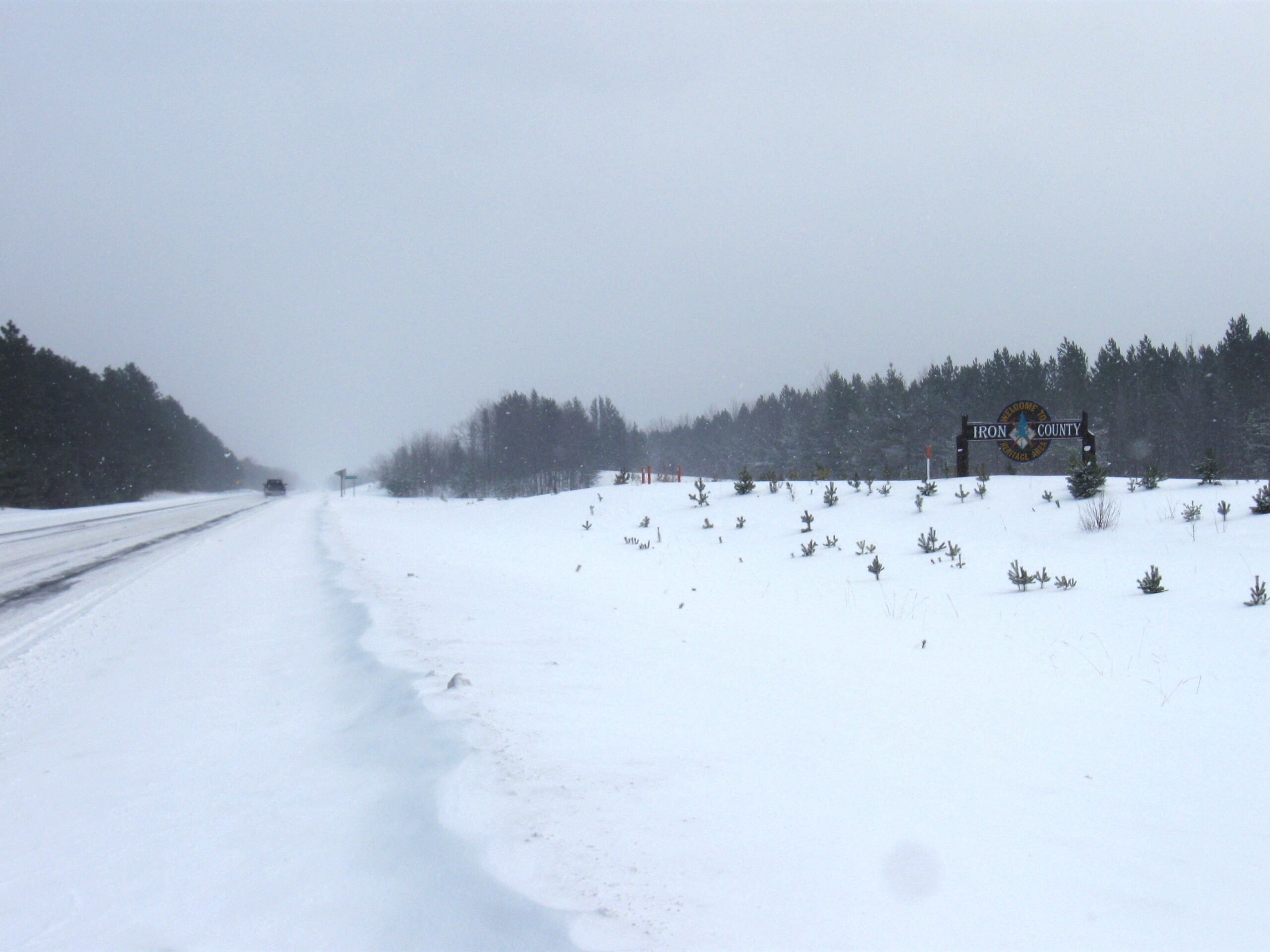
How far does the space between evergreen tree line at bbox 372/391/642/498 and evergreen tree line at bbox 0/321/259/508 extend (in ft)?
70.6

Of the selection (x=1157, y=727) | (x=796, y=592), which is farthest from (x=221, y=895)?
(x=796, y=592)

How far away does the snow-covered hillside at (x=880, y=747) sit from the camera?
212cm

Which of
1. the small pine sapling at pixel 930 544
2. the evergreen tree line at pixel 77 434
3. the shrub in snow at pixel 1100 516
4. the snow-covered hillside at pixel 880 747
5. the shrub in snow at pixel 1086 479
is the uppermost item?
the evergreen tree line at pixel 77 434

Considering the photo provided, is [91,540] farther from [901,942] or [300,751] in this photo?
[901,942]

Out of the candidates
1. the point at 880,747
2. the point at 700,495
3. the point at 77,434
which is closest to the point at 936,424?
the point at 700,495

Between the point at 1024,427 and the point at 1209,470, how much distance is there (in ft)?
10.1

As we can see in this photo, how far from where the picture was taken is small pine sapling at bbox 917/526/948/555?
10172mm

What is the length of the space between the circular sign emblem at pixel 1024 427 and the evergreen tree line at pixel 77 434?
42.7m

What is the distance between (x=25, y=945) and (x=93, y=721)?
243 centimetres

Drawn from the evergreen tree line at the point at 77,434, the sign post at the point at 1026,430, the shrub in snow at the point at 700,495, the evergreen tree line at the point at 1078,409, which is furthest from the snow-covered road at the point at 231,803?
the evergreen tree line at the point at 77,434

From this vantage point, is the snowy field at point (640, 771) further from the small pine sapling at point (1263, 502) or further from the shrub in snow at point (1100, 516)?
the shrub in snow at point (1100, 516)

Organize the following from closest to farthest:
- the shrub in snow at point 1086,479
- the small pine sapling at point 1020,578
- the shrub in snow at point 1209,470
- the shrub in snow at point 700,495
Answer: the small pine sapling at point 1020,578, the shrub in snow at point 1209,470, the shrub in snow at point 1086,479, the shrub in snow at point 700,495

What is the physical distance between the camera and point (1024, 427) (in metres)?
13.7

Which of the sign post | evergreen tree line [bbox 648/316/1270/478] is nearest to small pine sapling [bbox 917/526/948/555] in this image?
the sign post
